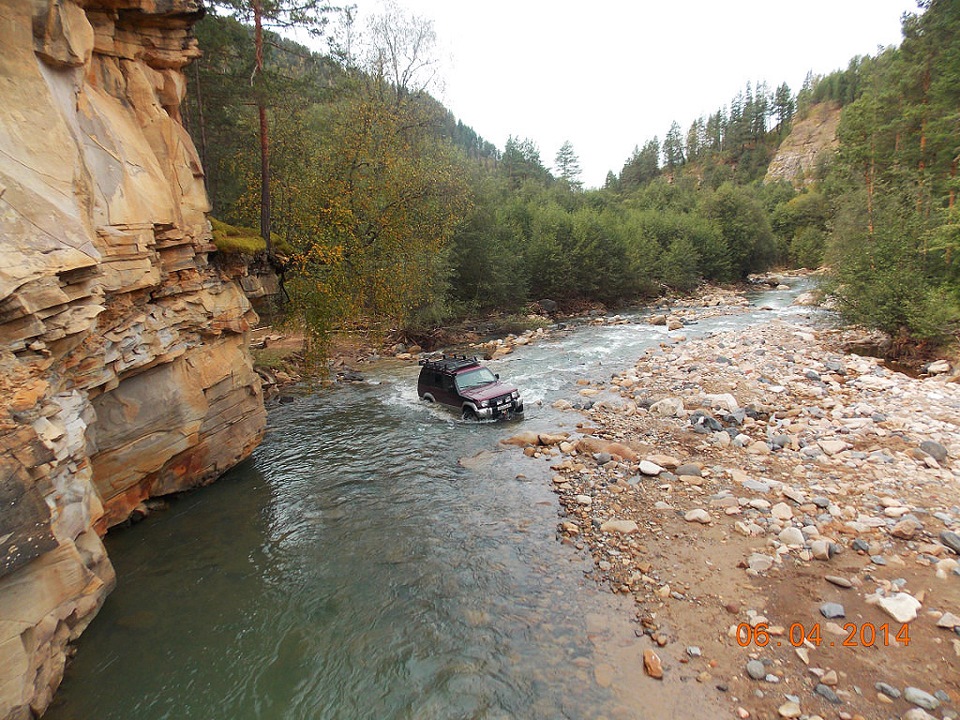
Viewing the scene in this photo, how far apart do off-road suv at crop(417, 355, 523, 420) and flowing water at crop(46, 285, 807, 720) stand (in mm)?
2604

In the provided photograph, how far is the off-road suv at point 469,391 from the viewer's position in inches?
631

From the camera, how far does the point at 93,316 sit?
7.07 meters

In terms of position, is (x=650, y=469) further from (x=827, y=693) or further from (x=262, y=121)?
(x=262, y=121)

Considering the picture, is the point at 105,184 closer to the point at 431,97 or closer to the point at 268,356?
the point at 268,356

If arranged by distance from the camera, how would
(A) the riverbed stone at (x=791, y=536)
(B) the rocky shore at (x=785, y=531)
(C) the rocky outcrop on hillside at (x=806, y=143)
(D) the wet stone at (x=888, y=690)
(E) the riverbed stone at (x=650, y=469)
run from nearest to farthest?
1. (D) the wet stone at (x=888, y=690)
2. (B) the rocky shore at (x=785, y=531)
3. (A) the riverbed stone at (x=791, y=536)
4. (E) the riverbed stone at (x=650, y=469)
5. (C) the rocky outcrop on hillside at (x=806, y=143)

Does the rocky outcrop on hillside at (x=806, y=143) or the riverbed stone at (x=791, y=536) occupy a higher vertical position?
the rocky outcrop on hillside at (x=806, y=143)

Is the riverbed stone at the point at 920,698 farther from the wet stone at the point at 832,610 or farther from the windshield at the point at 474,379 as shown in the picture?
the windshield at the point at 474,379

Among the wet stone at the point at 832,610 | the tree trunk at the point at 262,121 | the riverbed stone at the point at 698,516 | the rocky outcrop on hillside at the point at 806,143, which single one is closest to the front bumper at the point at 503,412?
the riverbed stone at the point at 698,516

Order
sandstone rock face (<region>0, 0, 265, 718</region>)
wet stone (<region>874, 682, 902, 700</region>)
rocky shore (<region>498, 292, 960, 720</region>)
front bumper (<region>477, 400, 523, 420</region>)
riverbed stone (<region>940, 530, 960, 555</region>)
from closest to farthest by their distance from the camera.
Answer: wet stone (<region>874, 682, 902, 700</region>) → sandstone rock face (<region>0, 0, 265, 718</region>) → rocky shore (<region>498, 292, 960, 720</region>) → riverbed stone (<region>940, 530, 960, 555</region>) → front bumper (<region>477, 400, 523, 420</region>)

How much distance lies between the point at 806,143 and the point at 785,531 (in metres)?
122

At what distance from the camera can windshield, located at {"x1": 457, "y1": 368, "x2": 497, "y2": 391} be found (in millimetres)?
16828

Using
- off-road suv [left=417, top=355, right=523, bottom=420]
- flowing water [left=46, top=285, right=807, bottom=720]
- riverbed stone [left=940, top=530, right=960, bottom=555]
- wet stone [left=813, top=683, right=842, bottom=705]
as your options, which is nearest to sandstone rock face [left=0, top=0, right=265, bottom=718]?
flowing water [left=46, top=285, right=807, bottom=720]

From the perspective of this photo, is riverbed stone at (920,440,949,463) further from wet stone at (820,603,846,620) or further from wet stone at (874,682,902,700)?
wet stone at (874,682,902,700)

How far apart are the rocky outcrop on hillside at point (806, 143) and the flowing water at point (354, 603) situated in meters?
108
